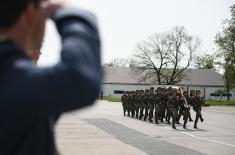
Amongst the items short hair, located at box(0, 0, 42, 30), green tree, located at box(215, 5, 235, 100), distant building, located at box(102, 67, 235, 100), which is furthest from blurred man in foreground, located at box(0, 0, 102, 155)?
distant building, located at box(102, 67, 235, 100)

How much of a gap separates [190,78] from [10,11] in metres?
Answer: 98.3

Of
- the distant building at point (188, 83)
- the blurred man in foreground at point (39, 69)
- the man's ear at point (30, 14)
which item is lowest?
the blurred man in foreground at point (39, 69)

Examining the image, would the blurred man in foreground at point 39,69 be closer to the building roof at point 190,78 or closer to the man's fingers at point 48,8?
the man's fingers at point 48,8

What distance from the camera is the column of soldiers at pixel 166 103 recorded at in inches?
842

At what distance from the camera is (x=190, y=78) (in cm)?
9850

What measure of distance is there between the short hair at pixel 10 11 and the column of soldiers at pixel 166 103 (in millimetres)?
19868

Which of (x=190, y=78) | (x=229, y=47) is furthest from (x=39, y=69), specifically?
(x=190, y=78)

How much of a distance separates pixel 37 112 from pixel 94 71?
6.3 inches

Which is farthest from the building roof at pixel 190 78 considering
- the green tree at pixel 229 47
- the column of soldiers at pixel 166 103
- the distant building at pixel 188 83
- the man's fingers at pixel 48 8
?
the man's fingers at pixel 48 8

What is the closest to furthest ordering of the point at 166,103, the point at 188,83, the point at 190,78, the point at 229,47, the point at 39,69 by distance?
1. the point at 39,69
2. the point at 166,103
3. the point at 229,47
4. the point at 188,83
5. the point at 190,78

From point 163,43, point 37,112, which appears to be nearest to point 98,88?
point 37,112

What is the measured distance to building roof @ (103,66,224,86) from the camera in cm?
9812

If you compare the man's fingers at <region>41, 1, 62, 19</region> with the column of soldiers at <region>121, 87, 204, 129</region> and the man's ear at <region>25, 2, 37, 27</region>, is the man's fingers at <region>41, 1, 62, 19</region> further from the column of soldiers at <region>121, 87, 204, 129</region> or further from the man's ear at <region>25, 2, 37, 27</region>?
the column of soldiers at <region>121, 87, 204, 129</region>

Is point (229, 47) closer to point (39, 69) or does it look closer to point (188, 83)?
point (188, 83)
